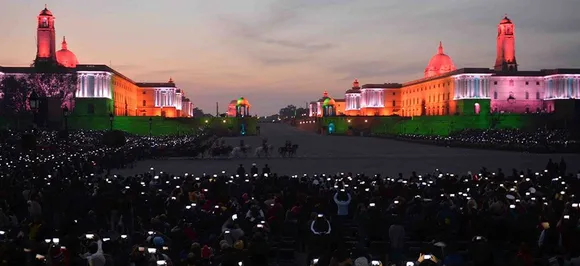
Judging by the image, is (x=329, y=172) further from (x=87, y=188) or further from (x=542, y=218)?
(x=542, y=218)

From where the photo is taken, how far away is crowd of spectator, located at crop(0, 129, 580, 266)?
36.1 feet

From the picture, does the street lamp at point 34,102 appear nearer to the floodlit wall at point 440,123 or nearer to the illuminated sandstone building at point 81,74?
the floodlit wall at point 440,123

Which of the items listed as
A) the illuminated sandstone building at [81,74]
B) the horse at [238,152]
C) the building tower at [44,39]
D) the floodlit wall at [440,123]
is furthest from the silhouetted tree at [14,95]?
the floodlit wall at [440,123]

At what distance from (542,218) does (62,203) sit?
1234 centimetres

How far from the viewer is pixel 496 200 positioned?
16625 mm

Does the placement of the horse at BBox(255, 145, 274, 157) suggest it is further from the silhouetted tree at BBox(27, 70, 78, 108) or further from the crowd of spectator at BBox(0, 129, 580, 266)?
the silhouetted tree at BBox(27, 70, 78, 108)

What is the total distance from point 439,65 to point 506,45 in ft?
63.7

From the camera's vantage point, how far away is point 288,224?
49.7ft

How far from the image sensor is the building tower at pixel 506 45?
124188 mm

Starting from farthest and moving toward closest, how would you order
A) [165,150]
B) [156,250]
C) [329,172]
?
1. [165,150]
2. [329,172]
3. [156,250]

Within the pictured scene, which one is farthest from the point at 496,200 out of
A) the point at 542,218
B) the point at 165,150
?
the point at 165,150

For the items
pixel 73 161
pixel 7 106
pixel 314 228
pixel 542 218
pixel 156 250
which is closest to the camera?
pixel 156 250

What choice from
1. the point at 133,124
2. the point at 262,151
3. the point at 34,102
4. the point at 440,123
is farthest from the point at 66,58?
the point at 34,102

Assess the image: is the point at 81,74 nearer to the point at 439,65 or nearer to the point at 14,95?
the point at 14,95
